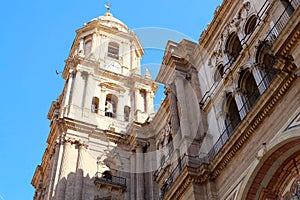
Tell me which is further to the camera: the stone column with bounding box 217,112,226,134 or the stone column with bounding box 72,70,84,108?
the stone column with bounding box 72,70,84,108

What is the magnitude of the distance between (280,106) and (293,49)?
193cm

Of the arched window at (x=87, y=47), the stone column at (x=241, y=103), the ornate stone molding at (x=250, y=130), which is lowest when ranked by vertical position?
the ornate stone molding at (x=250, y=130)

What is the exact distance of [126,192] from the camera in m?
25.3

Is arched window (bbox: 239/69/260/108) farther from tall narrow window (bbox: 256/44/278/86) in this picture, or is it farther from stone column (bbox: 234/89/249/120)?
tall narrow window (bbox: 256/44/278/86)

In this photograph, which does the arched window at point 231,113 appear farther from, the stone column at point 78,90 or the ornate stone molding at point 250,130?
the stone column at point 78,90

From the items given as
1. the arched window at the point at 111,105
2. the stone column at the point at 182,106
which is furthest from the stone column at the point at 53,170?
the stone column at the point at 182,106

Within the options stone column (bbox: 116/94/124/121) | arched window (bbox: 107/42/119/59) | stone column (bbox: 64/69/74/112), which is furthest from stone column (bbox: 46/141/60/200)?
arched window (bbox: 107/42/119/59)

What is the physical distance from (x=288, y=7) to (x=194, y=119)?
6.78 meters

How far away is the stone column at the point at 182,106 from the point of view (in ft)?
61.9

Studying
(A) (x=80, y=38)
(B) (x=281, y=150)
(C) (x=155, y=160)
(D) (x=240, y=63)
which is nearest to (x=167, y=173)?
(C) (x=155, y=160)

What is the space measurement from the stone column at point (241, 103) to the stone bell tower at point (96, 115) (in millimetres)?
10547

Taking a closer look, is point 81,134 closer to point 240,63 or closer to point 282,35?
point 240,63

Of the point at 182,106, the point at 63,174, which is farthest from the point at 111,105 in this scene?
the point at 182,106

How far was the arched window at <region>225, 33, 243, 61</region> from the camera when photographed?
19.0 meters
